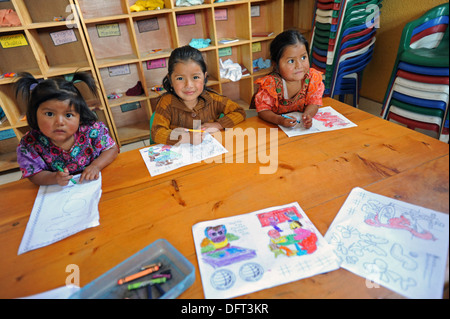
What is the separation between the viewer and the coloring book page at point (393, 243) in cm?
52

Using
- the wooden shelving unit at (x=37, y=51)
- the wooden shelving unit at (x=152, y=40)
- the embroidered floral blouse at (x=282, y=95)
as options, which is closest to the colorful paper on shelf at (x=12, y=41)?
the wooden shelving unit at (x=37, y=51)

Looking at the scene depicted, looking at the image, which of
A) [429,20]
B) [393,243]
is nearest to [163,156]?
[393,243]

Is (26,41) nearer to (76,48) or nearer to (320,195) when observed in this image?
(76,48)

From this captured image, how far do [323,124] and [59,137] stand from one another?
107cm

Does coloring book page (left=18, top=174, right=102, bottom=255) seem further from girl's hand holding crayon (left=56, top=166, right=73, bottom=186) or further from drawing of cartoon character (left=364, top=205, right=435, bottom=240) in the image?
drawing of cartoon character (left=364, top=205, right=435, bottom=240)

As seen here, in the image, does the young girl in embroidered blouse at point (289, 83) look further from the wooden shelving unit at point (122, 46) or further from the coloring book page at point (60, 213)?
the wooden shelving unit at point (122, 46)

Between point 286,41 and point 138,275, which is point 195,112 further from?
point 138,275

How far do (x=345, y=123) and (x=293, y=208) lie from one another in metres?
0.62

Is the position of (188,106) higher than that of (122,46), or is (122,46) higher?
(122,46)

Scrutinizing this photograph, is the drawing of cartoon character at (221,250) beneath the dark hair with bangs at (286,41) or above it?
beneath

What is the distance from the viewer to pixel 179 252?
0.65 meters

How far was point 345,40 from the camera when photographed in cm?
212

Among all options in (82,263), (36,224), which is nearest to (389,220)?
(82,263)

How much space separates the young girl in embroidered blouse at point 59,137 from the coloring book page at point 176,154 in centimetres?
16
